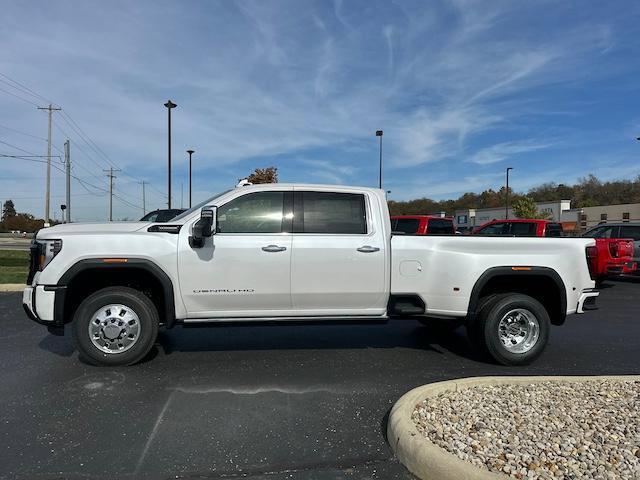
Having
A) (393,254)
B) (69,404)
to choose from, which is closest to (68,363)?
(69,404)

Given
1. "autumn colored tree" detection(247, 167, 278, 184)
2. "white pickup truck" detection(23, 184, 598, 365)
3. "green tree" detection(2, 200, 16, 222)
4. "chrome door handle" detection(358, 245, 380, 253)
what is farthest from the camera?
"green tree" detection(2, 200, 16, 222)

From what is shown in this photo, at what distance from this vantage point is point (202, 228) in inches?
202

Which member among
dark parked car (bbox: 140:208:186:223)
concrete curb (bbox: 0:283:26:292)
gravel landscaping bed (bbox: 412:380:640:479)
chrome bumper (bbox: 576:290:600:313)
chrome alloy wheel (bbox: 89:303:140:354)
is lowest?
gravel landscaping bed (bbox: 412:380:640:479)

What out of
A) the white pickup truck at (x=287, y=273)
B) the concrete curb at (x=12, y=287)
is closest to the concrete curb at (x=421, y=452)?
the white pickup truck at (x=287, y=273)

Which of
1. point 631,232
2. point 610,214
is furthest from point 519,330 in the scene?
point 610,214

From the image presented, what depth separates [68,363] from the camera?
553 cm

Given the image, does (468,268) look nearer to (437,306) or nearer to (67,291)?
(437,306)

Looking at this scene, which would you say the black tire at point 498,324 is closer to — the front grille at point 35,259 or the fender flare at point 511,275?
the fender flare at point 511,275

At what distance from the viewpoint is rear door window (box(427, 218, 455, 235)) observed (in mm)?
14984

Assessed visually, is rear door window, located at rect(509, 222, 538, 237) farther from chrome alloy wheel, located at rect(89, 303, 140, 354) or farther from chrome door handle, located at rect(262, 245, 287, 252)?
chrome alloy wheel, located at rect(89, 303, 140, 354)

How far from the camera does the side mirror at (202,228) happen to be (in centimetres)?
511

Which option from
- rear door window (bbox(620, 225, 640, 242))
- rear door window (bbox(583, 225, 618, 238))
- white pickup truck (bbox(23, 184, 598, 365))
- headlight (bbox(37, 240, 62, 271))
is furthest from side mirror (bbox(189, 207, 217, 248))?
rear door window (bbox(620, 225, 640, 242))

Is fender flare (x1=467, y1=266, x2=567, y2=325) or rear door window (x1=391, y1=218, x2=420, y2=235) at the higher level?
rear door window (x1=391, y1=218, x2=420, y2=235)

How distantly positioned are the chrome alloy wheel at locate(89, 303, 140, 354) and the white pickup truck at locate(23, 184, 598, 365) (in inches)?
0.4
